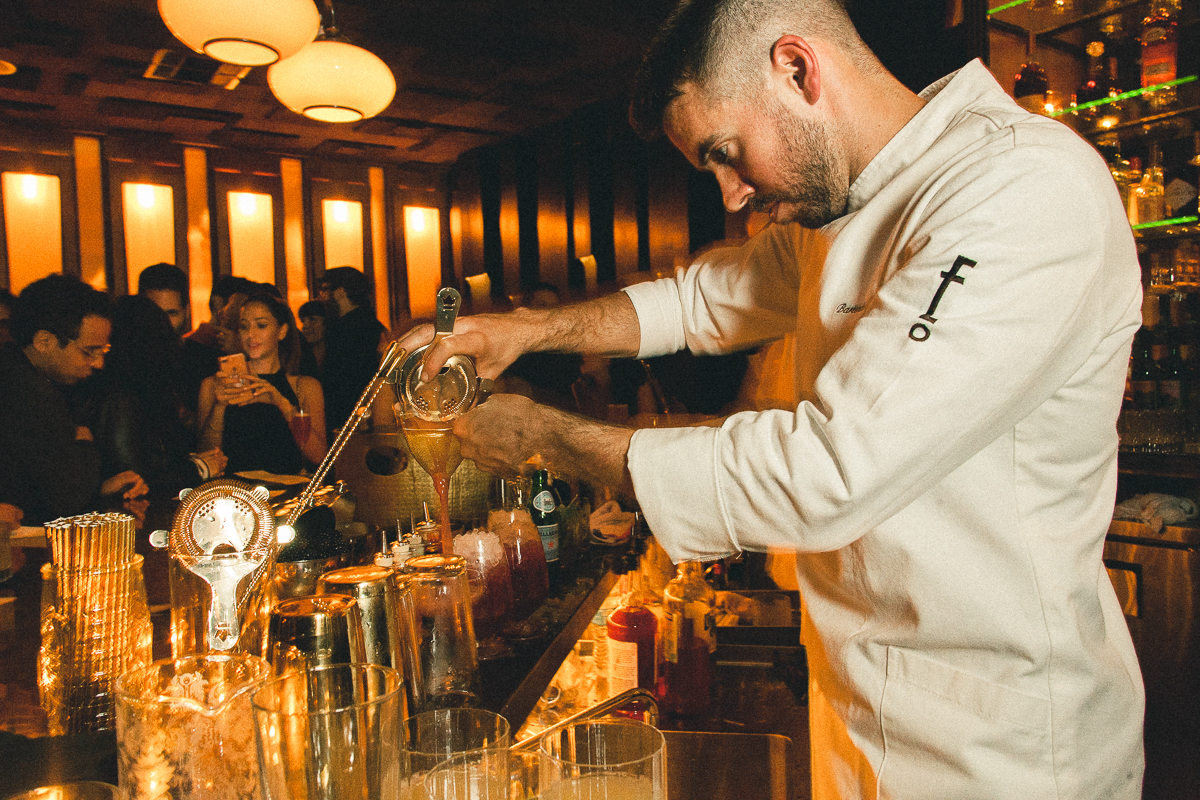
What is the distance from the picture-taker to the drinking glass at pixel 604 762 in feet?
2.09

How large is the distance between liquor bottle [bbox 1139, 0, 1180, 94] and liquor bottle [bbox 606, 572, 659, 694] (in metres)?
2.87

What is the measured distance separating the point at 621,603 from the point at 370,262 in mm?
7296

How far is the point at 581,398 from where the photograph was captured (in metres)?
4.44

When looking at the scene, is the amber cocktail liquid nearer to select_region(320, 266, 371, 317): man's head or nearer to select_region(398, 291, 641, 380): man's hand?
select_region(398, 291, 641, 380): man's hand

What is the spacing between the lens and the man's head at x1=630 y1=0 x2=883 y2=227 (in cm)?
100

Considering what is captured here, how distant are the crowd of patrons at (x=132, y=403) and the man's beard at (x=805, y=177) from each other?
214 centimetres

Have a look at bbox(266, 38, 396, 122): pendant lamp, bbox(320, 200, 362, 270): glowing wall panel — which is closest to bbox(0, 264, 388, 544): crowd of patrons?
bbox(266, 38, 396, 122): pendant lamp

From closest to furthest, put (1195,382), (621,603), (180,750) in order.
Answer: (180,750) → (621,603) → (1195,382)

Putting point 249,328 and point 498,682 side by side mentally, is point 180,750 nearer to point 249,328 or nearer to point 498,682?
point 498,682

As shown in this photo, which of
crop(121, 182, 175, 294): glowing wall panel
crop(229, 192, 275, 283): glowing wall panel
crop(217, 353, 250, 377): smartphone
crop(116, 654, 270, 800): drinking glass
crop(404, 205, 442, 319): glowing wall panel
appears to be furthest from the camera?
crop(404, 205, 442, 319): glowing wall panel

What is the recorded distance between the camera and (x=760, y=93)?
3.36 feet

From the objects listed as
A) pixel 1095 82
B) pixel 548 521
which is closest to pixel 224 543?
pixel 548 521

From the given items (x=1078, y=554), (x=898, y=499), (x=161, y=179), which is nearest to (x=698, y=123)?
(x=898, y=499)

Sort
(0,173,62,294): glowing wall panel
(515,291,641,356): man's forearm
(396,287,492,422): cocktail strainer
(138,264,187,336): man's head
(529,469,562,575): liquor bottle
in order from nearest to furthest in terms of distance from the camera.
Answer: (396,287,492,422): cocktail strainer
(515,291,641,356): man's forearm
(529,469,562,575): liquor bottle
(138,264,187,336): man's head
(0,173,62,294): glowing wall panel
